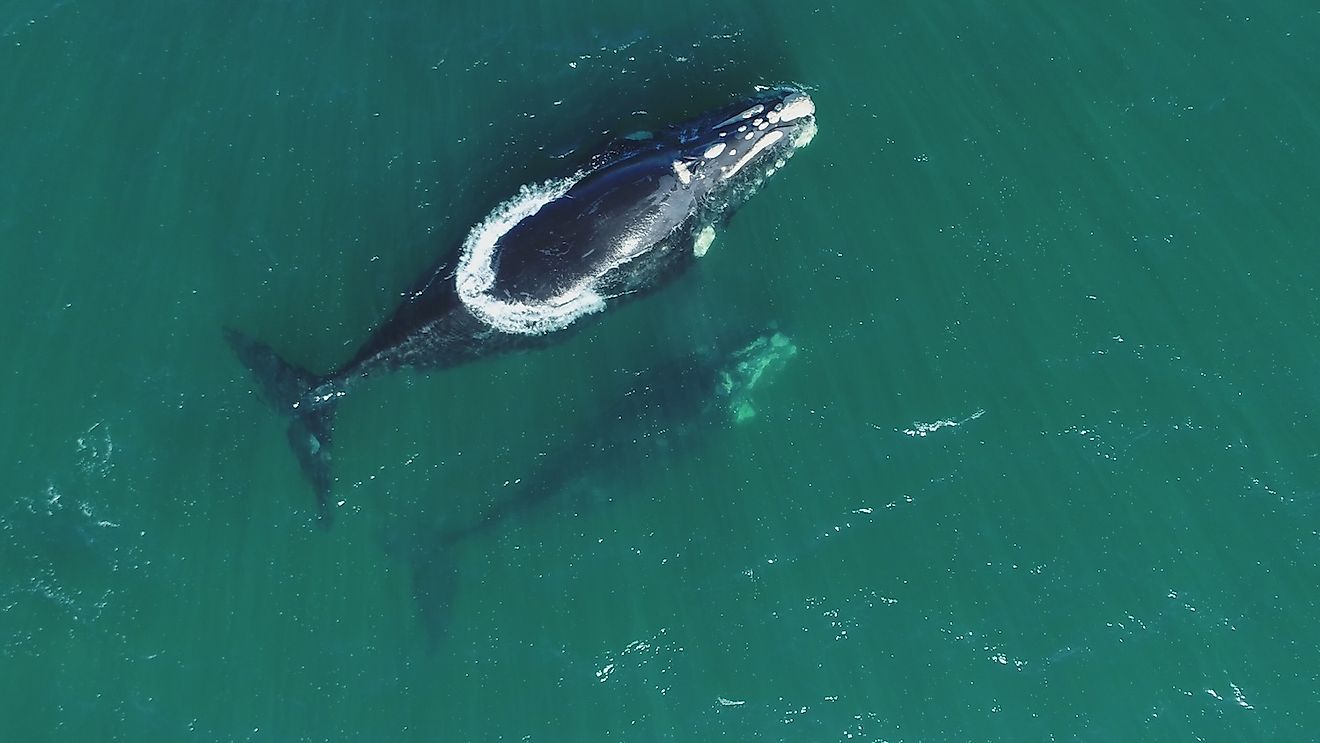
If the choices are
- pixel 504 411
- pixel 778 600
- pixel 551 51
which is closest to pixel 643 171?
pixel 551 51

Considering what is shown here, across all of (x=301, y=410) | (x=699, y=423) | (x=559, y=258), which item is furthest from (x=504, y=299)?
(x=699, y=423)

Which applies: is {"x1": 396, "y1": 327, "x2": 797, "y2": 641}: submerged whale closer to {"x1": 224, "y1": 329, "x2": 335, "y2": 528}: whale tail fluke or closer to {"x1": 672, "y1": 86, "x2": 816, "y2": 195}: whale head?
{"x1": 224, "y1": 329, "x2": 335, "y2": 528}: whale tail fluke

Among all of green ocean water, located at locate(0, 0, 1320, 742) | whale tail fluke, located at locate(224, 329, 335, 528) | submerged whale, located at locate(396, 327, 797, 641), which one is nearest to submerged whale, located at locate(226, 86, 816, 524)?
whale tail fluke, located at locate(224, 329, 335, 528)

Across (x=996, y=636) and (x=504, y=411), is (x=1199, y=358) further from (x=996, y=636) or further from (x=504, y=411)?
(x=504, y=411)

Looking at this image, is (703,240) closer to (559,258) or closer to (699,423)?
(559,258)

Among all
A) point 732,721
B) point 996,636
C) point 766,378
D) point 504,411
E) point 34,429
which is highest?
point 34,429

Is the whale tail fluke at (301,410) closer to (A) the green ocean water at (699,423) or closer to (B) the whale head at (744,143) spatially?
(A) the green ocean water at (699,423)
